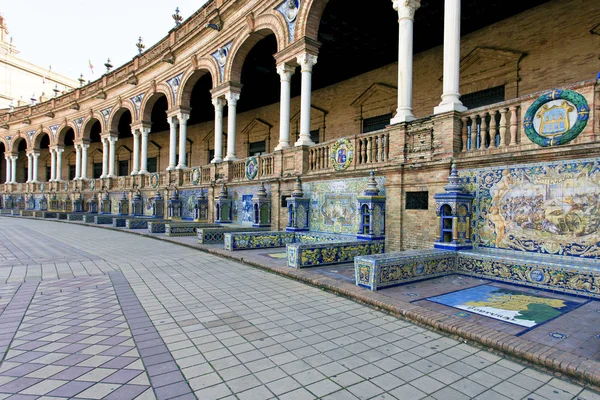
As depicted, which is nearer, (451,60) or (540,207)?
(540,207)

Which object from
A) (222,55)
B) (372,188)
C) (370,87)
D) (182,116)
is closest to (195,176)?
(182,116)

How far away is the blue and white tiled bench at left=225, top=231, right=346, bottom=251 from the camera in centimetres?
888

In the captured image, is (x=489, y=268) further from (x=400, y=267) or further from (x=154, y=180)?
(x=154, y=180)

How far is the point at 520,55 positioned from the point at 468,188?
578 centimetres

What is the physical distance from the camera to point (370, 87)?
1371 centimetres

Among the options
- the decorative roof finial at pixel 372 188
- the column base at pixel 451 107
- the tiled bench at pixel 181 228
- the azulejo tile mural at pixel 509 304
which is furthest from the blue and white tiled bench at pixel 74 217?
the azulejo tile mural at pixel 509 304

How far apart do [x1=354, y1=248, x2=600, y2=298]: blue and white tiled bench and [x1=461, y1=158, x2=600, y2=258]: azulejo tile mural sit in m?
0.21

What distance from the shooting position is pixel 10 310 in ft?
14.1

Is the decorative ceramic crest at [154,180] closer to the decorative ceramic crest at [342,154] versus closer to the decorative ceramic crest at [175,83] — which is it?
the decorative ceramic crest at [175,83]

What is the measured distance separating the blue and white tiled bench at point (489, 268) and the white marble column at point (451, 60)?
9.34 ft

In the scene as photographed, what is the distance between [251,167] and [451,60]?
25.3 ft

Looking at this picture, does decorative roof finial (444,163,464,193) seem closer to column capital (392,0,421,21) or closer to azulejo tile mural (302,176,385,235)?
azulejo tile mural (302,176,385,235)

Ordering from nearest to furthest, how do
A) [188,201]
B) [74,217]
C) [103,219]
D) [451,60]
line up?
[451,60] < [188,201] < [103,219] < [74,217]

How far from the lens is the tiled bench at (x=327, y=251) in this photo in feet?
21.5
